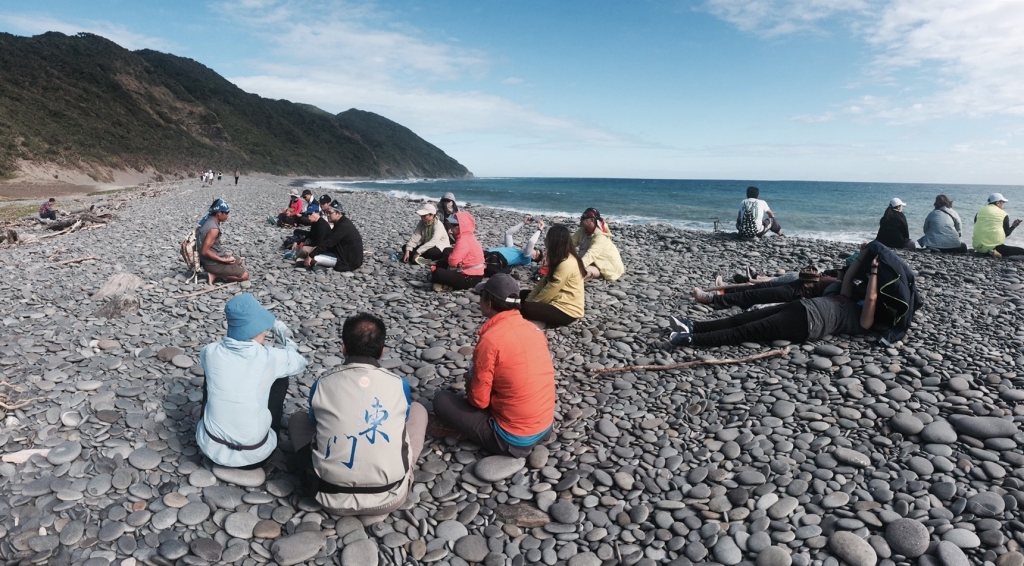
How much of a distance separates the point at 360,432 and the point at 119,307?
5.89 metres

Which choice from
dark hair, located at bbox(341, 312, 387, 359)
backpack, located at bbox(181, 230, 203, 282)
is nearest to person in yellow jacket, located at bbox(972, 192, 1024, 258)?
dark hair, located at bbox(341, 312, 387, 359)

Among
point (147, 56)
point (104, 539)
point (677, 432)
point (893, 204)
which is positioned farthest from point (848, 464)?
point (147, 56)

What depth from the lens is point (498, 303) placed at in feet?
15.0

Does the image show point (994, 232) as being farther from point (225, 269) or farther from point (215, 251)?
point (215, 251)

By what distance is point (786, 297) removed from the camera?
8.03 metres

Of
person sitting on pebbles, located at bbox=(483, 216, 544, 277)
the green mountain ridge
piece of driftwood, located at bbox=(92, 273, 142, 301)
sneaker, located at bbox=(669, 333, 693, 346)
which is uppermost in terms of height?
the green mountain ridge

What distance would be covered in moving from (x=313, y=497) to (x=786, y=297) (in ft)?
22.8

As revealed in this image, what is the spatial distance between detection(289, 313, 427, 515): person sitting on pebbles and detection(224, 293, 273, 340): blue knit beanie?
0.75 metres

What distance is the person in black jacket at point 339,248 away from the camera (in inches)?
400

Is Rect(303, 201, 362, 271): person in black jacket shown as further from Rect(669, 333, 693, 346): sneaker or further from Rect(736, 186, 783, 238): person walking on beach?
Rect(736, 186, 783, 238): person walking on beach

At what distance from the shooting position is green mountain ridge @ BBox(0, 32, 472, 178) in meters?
52.6

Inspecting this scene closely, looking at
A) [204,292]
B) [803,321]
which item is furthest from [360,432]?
[204,292]

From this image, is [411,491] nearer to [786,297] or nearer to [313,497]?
[313,497]

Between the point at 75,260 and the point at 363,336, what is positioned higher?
the point at 363,336
